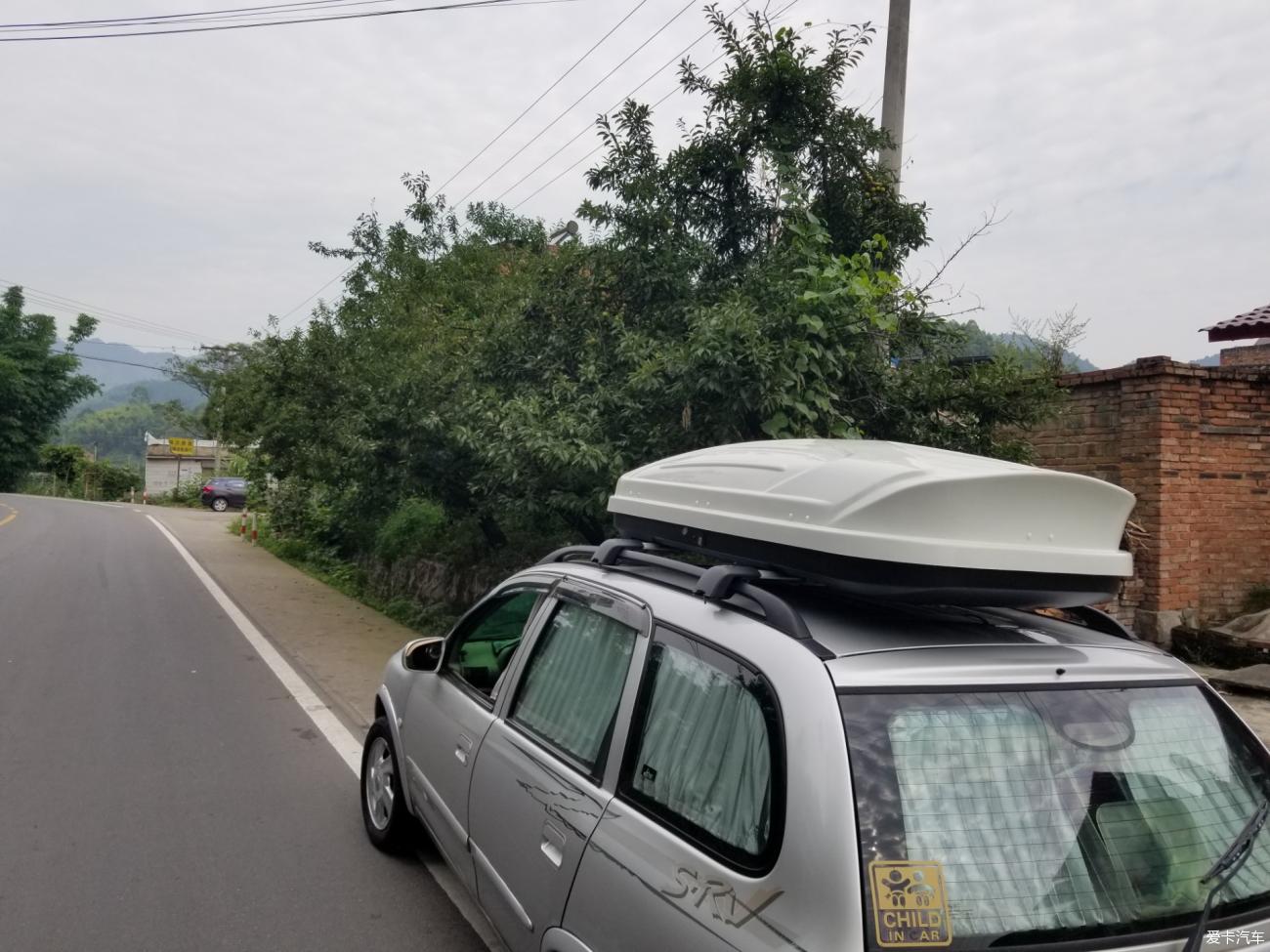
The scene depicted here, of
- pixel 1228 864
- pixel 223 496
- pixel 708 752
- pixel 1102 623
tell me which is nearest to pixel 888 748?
pixel 708 752

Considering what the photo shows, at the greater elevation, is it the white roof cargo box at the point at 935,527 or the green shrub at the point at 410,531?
the white roof cargo box at the point at 935,527

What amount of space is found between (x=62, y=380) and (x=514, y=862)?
6111cm

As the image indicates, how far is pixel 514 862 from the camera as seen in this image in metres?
2.92

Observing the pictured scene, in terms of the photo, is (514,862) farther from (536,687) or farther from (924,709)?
(924,709)

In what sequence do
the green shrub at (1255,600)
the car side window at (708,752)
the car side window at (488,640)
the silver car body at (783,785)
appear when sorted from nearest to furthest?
the silver car body at (783,785) < the car side window at (708,752) < the car side window at (488,640) < the green shrub at (1255,600)

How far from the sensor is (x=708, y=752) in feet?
7.43

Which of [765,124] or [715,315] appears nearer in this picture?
[715,315]

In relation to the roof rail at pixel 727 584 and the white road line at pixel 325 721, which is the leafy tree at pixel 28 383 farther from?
the roof rail at pixel 727 584

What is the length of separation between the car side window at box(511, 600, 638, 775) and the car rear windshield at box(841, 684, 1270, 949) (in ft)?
3.08

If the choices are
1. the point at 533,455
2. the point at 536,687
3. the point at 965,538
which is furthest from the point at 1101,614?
the point at 533,455

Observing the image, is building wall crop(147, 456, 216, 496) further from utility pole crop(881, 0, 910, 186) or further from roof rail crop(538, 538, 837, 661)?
roof rail crop(538, 538, 837, 661)

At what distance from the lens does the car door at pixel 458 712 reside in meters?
3.50

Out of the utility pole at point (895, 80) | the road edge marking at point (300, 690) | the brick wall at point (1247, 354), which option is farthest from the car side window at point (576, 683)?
the brick wall at point (1247, 354)

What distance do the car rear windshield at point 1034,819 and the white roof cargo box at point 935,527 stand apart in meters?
0.27
